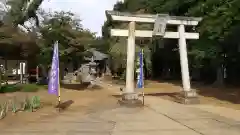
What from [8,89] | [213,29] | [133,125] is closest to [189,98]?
[213,29]

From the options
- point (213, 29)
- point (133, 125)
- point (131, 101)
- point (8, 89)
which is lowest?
point (133, 125)

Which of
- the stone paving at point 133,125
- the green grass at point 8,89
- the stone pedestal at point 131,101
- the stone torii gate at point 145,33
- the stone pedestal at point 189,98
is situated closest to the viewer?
the stone paving at point 133,125

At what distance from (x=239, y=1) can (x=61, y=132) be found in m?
10.9

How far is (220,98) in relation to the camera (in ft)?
63.5

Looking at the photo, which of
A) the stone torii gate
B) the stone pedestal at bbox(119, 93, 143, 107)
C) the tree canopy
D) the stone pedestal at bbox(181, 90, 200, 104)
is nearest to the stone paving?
the stone pedestal at bbox(119, 93, 143, 107)

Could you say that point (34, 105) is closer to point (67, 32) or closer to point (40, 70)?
point (67, 32)

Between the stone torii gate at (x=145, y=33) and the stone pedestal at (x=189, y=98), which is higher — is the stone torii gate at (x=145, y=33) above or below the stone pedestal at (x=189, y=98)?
above

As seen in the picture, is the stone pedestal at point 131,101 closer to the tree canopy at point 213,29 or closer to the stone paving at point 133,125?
the stone paving at point 133,125

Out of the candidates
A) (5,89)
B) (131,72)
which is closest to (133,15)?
(131,72)

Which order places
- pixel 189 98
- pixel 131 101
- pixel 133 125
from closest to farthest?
pixel 133 125, pixel 131 101, pixel 189 98

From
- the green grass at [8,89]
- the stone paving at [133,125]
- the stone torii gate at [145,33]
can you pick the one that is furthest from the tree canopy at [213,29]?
the green grass at [8,89]

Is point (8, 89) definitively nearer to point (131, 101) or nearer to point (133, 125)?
point (131, 101)

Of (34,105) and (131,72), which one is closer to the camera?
(34,105)

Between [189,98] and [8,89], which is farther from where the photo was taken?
[8,89]
